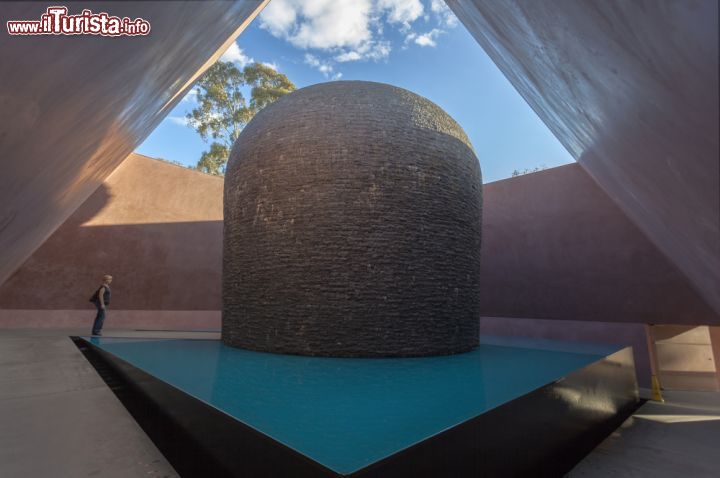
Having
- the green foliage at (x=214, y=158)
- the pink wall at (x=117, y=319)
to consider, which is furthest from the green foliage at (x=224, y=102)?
the pink wall at (x=117, y=319)

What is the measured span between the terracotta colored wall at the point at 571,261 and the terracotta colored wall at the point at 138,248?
8.98 m

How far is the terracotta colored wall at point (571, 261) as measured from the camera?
26.0 feet

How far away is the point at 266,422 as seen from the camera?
94.0 inches

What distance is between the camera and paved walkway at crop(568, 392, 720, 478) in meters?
3.77

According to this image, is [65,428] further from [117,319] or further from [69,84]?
[117,319]

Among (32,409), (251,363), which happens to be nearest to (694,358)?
(251,363)

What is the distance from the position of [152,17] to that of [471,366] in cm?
479

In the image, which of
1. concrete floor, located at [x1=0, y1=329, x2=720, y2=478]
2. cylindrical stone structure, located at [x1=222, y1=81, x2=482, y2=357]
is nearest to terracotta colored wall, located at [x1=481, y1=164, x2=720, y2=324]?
concrete floor, located at [x1=0, y1=329, x2=720, y2=478]

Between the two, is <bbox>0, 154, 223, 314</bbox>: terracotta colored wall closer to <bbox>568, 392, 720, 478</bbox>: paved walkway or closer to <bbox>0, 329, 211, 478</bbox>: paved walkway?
<bbox>0, 329, 211, 478</bbox>: paved walkway

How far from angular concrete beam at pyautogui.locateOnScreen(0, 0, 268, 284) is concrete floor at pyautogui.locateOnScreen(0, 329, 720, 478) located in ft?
6.25

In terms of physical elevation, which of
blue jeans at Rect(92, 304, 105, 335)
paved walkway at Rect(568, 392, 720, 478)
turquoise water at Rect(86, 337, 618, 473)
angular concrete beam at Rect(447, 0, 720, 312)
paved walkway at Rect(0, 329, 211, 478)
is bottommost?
paved walkway at Rect(568, 392, 720, 478)

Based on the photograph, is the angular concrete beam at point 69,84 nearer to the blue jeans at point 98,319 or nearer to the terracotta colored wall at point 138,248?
the blue jeans at point 98,319

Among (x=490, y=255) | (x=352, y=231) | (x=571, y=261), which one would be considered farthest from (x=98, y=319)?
(x=571, y=261)

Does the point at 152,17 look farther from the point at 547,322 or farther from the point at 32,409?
the point at 547,322
